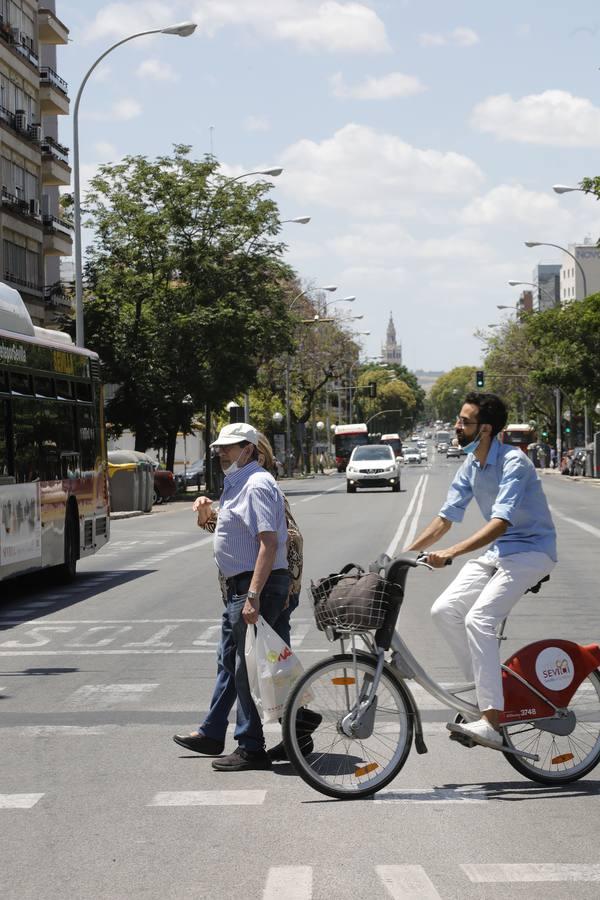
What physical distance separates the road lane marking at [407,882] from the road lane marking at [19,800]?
1873 mm

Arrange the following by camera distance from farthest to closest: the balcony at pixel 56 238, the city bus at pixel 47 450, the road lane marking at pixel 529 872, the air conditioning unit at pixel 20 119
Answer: the balcony at pixel 56 238
the air conditioning unit at pixel 20 119
the city bus at pixel 47 450
the road lane marking at pixel 529 872

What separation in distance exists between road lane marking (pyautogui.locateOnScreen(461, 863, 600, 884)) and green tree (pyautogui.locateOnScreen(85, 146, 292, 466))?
47071 mm

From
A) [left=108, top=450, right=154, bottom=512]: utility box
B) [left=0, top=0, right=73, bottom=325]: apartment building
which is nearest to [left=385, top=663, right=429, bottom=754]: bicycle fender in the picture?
[left=108, top=450, right=154, bottom=512]: utility box

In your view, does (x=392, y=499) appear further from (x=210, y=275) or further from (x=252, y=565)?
(x=252, y=565)

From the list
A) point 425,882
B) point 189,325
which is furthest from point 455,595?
point 189,325

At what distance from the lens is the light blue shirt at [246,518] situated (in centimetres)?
739

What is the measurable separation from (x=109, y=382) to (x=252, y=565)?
152ft

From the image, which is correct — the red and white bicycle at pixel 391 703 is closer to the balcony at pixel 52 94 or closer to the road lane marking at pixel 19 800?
the road lane marking at pixel 19 800

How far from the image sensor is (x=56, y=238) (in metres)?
54.3

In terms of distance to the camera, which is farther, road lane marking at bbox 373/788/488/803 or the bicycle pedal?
the bicycle pedal

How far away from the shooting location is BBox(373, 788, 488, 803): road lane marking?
6.69 metres

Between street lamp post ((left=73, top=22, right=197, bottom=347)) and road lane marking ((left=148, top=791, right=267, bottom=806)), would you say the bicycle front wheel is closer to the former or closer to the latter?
road lane marking ((left=148, top=791, right=267, bottom=806))

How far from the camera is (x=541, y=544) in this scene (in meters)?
7.00

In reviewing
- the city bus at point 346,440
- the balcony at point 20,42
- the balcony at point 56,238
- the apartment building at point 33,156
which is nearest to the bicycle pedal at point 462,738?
the apartment building at point 33,156
